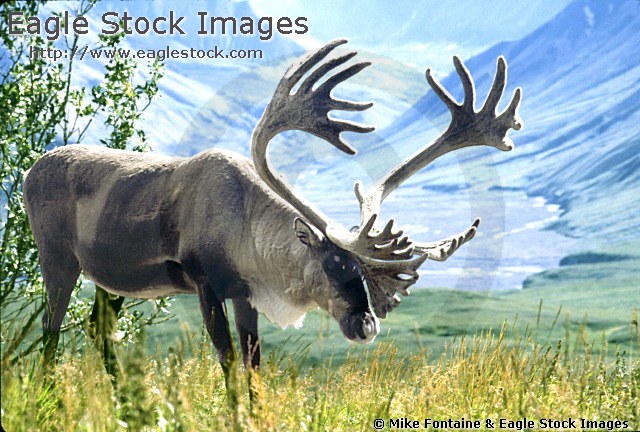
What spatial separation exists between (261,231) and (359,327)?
1001 millimetres

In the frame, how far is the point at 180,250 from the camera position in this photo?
248 inches

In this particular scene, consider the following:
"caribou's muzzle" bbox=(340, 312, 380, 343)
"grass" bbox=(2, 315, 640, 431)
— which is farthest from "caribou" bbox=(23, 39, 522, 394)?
"grass" bbox=(2, 315, 640, 431)

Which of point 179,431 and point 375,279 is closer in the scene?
point 179,431

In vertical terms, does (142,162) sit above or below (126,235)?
above

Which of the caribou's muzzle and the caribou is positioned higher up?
the caribou

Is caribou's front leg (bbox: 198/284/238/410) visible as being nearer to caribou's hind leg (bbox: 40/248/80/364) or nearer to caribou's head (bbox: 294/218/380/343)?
caribou's head (bbox: 294/218/380/343)

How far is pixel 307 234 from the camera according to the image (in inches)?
229

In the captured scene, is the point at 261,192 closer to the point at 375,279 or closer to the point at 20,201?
the point at 375,279

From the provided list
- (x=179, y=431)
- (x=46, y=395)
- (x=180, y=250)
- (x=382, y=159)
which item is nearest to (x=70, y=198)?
(x=180, y=250)

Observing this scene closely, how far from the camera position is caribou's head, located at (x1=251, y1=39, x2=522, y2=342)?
5676mm

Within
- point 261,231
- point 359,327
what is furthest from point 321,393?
point 261,231

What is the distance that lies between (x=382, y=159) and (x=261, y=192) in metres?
4.16

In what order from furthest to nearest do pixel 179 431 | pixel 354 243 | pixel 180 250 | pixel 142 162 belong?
1. pixel 142 162
2. pixel 180 250
3. pixel 354 243
4. pixel 179 431

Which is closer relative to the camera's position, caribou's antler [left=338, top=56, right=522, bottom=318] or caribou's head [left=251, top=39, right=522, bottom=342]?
caribou's head [left=251, top=39, right=522, bottom=342]
